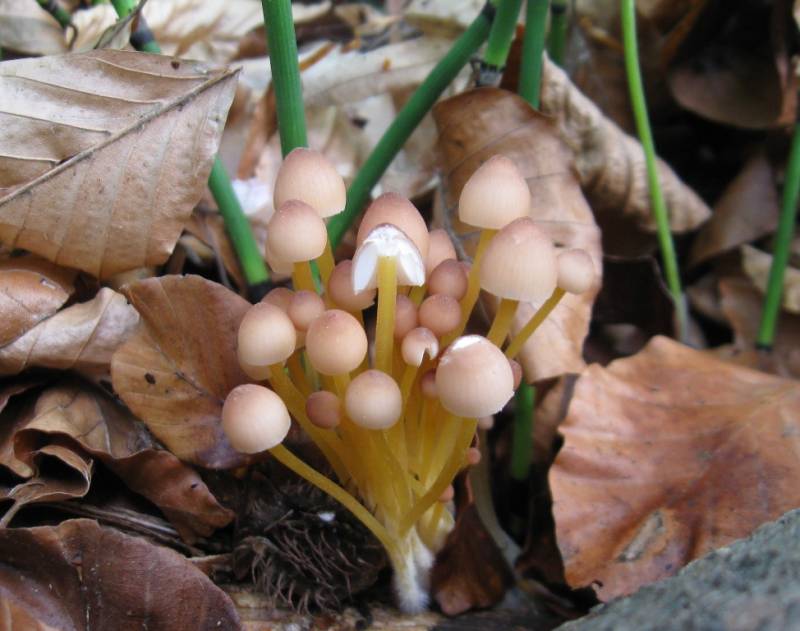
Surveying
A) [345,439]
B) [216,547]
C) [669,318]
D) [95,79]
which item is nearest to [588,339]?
[669,318]

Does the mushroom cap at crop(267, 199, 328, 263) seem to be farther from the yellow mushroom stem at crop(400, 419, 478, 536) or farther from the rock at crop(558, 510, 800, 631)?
the rock at crop(558, 510, 800, 631)

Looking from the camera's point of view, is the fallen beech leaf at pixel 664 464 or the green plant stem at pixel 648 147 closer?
the fallen beech leaf at pixel 664 464

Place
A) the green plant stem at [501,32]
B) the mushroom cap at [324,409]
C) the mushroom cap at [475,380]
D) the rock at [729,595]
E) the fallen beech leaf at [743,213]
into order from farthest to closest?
the fallen beech leaf at [743,213]
the green plant stem at [501,32]
the mushroom cap at [324,409]
the mushroom cap at [475,380]
the rock at [729,595]

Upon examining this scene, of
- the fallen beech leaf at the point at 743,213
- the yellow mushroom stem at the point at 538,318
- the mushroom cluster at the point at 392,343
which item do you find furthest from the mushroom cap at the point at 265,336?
the fallen beech leaf at the point at 743,213

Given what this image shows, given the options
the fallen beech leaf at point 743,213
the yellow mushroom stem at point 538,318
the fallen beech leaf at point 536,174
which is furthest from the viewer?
the fallen beech leaf at point 743,213

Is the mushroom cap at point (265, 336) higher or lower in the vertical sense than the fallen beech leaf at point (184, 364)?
higher

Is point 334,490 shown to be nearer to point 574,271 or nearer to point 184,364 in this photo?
point 184,364

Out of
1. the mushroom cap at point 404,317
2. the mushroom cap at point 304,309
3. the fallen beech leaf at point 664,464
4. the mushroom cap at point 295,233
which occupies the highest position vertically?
the mushroom cap at point 295,233

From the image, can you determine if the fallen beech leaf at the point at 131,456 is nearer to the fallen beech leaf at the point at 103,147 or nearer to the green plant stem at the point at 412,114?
the fallen beech leaf at the point at 103,147
